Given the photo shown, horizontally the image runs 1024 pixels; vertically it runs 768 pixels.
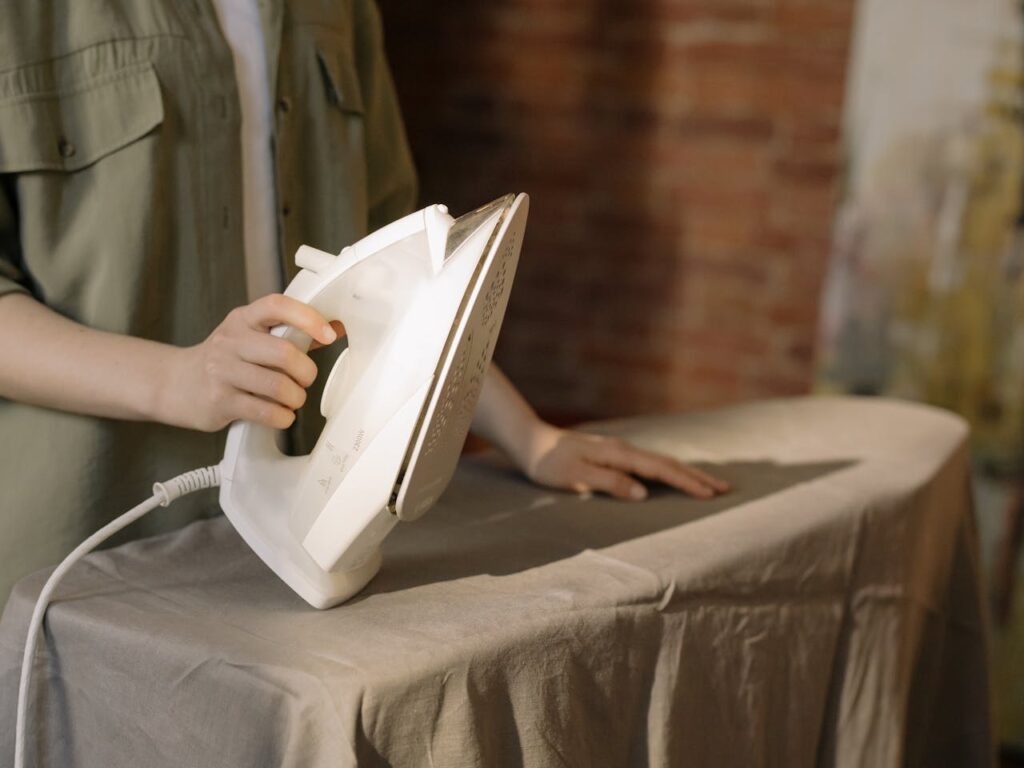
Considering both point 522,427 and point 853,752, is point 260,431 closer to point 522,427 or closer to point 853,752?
point 522,427

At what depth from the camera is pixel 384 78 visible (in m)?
1.15

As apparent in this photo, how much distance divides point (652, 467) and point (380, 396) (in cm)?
45

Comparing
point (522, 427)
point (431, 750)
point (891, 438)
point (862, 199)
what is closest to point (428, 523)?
point (522, 427)

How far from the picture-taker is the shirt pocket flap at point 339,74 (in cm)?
100

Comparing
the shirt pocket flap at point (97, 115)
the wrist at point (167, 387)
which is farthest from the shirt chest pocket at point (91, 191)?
the wrist at point (167, 387)

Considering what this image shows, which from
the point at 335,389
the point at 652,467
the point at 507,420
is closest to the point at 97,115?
the point at 335,389

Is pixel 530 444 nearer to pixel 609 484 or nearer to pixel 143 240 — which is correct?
pixel 609 484

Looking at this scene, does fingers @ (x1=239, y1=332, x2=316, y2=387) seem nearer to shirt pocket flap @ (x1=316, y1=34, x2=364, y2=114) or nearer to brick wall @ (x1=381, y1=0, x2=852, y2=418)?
shirt pocket flap @ (x1=316, y1=34, x2=364, y2=114)

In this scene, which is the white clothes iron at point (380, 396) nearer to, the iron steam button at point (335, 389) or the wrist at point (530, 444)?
the iron steam button at point (335, 389)

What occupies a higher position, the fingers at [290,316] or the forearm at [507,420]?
the fingers at [290,316]

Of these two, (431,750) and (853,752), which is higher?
(431,750)

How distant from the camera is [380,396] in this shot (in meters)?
0.71

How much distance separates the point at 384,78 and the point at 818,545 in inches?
24.1

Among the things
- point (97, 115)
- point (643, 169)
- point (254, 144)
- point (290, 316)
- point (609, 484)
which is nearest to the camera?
point (290, 316)
